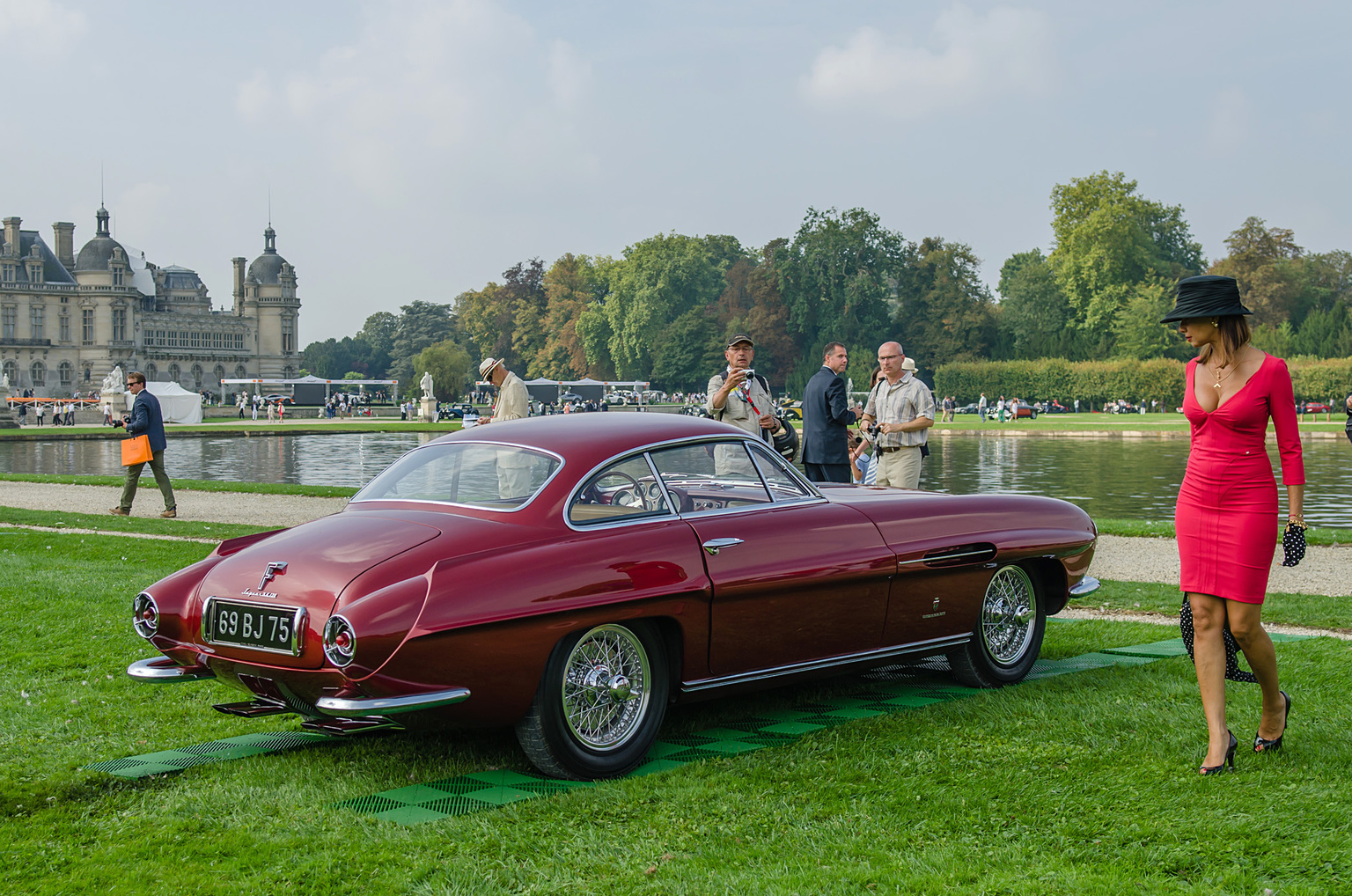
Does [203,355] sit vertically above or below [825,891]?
above

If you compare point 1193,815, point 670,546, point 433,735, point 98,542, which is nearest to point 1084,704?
point 1193,815

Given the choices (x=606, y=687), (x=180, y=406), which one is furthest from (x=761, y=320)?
(x=606, y=687)

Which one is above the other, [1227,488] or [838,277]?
[838,277]

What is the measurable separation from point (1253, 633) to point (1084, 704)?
1249 mm

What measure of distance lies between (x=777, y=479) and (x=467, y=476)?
1555 mm

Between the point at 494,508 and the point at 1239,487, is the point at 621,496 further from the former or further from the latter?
the point at 1239,487

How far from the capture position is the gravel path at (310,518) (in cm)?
1095

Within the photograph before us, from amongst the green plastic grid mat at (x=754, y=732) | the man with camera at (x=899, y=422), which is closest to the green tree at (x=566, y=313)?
the man with camera at (x=899, y=422)

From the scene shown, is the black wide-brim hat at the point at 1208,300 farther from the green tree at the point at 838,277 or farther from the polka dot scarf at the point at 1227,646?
the green tree at the point at 838,277

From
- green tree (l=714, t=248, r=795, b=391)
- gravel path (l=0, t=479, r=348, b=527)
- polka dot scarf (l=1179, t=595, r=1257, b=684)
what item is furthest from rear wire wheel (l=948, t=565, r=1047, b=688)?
green tree (l=714, t=248, r=795, b=391)

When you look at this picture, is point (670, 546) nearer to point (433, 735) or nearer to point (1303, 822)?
point (433, 735)

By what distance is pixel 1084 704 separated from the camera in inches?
236

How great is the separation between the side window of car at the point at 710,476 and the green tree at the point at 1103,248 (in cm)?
9122

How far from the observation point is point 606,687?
16.6ft
